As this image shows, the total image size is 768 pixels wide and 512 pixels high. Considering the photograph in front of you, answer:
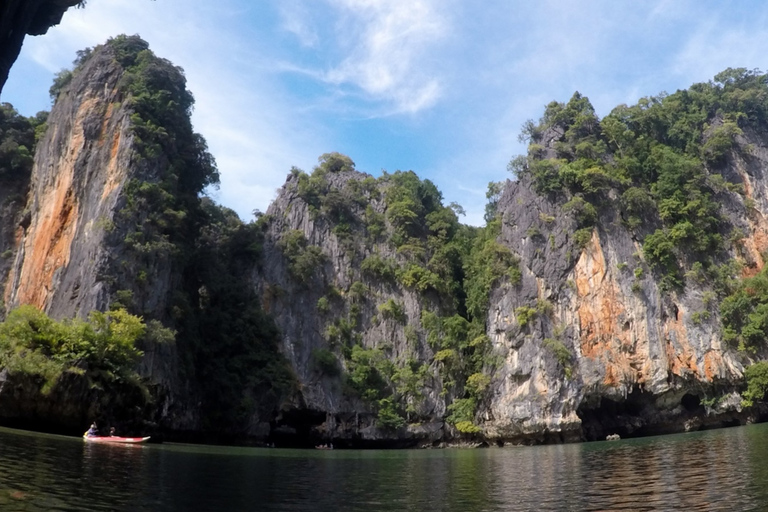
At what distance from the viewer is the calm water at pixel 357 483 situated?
977 centimetres

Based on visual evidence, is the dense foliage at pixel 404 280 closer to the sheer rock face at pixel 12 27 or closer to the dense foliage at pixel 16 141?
the dense foliage at pixel 16 141

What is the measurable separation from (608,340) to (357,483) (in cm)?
2704

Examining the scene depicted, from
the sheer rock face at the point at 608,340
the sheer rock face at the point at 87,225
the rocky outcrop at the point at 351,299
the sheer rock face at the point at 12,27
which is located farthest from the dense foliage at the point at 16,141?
the sheer rock face at the point at 608,340

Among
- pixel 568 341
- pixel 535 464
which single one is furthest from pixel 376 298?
pixel 535 464

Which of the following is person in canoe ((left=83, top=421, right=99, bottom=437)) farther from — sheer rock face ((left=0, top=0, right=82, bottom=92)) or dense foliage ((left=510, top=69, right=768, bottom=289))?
dense foliage ((left=510, top=69, right=768, bottom=289))

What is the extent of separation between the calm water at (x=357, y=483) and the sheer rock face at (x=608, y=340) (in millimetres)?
16401

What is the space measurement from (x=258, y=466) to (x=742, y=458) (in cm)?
1278

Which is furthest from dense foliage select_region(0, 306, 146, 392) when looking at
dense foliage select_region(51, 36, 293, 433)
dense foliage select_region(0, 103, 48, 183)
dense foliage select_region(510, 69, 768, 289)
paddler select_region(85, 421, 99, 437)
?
dense foliage select_region(510, 69, 768, 289)

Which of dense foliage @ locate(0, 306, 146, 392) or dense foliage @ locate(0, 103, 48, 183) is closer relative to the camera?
dense foliage @ locate(0, 306, 146, 392)

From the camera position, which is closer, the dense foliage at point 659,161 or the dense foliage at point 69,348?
the dense foliage at point 69,348

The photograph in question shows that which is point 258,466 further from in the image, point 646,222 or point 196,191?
point 646,222

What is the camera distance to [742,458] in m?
15.0

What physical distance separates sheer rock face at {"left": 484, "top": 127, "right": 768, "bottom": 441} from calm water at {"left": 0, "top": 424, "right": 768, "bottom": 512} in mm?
16401

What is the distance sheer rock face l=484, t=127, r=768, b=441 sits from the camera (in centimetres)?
3475
